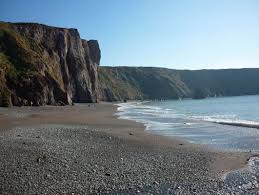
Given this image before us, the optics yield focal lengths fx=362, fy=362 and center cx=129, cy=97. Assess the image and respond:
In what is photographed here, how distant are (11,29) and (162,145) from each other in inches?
2850

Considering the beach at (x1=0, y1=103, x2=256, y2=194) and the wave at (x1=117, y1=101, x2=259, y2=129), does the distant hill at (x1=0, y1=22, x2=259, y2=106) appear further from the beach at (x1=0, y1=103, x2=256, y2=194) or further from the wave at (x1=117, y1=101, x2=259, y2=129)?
the beach at (x1=0, y1=103, x2=256, y2=194)

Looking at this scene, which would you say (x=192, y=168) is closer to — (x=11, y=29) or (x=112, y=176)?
(x=112, y=176)

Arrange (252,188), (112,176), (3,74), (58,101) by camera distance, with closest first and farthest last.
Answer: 1. (252,188)
2. (112,176)
3. (3,74)
4. (58,101)

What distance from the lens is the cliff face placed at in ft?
224

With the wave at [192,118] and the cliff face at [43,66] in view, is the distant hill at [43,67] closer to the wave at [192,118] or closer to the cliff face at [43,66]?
the cliff face at [43,66]

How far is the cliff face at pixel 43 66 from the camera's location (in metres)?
68.2

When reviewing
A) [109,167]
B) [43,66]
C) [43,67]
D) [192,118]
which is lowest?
[192,118]

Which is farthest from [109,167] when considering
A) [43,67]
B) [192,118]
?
[43,67]

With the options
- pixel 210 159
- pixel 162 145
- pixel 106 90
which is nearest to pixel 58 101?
pixel 162 145

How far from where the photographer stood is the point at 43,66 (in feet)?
253

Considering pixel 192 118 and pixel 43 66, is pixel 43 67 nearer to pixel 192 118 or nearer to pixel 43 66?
pixel 43 66

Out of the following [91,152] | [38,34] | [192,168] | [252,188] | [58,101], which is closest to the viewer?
[252,188]

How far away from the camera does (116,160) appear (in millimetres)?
17078

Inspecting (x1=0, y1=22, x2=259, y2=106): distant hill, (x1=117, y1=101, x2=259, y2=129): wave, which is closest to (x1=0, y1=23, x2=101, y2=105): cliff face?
(x1=0, y1=22, x2=259, y2=106): distant hill
